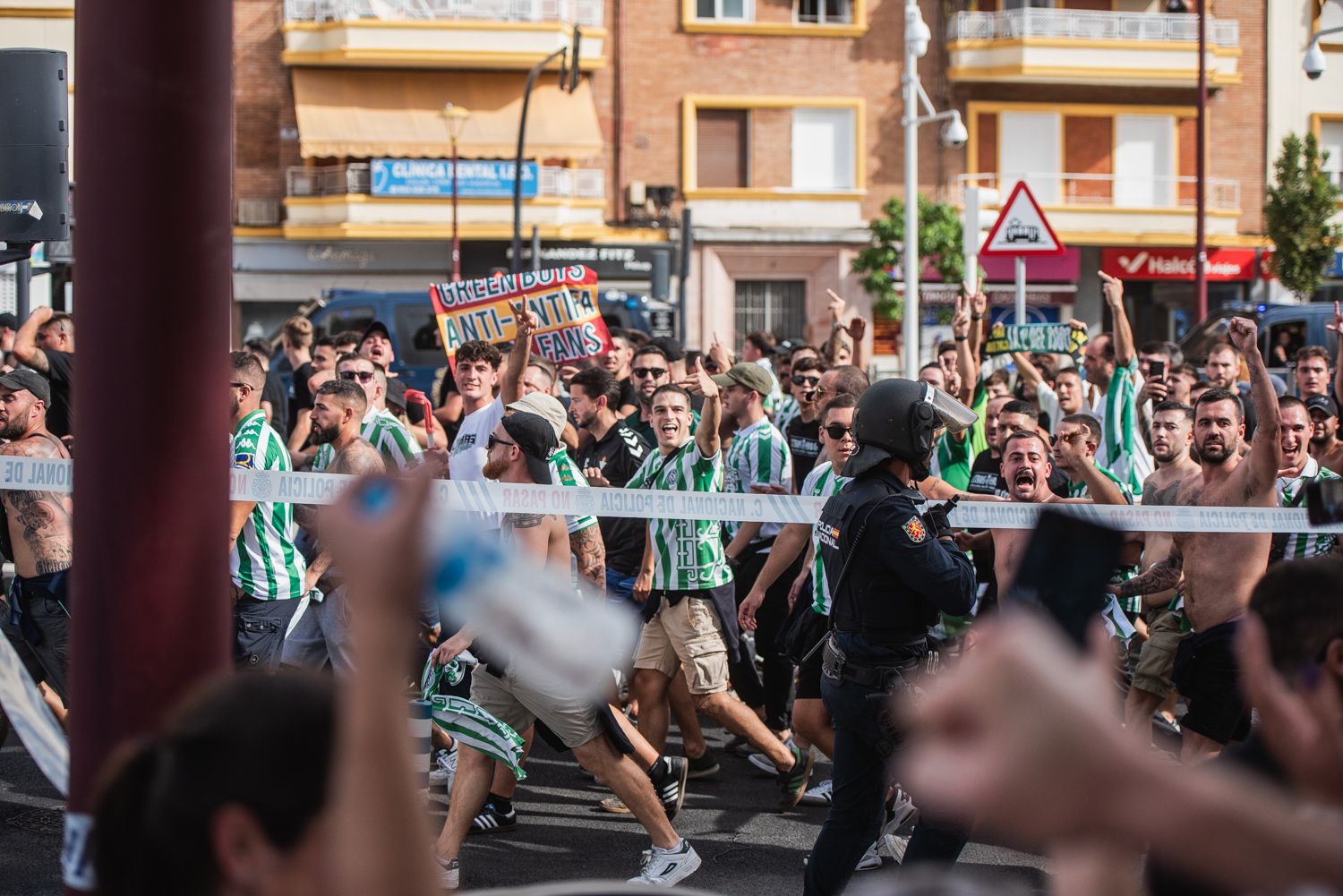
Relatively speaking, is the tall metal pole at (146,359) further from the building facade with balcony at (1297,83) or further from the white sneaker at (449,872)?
the building facade with balcony at (1297,83)

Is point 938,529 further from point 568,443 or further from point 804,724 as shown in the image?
point 568,443

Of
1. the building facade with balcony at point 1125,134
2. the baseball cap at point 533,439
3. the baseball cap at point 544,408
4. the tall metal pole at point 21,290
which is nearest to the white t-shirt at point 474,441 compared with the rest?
the baseball cap at point 544,408

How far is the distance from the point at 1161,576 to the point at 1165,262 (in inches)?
1120

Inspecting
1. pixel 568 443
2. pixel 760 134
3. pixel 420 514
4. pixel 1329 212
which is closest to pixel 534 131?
pixel 760 134

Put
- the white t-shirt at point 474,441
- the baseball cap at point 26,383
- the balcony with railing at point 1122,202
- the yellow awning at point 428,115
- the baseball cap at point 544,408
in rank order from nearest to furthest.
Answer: the baseball cap at point 544,408 < the baseball cap at point 26,383 < the white t-shirt at point 474,441 < the yellow awning at point 428,115 < the balcony with railing at point 1122,202

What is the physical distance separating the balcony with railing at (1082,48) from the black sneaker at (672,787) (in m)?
28.1

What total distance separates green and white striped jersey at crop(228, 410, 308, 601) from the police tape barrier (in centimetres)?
14

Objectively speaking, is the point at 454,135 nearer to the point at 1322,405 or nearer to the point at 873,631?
the point at 1322,405

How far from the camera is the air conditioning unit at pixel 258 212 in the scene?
102ft

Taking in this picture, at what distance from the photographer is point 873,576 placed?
5.10 m

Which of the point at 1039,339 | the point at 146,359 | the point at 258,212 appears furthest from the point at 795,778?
the point at 258,212

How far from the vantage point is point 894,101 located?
1299 inches

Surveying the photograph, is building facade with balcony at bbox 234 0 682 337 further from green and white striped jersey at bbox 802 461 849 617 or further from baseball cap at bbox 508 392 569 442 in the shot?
baseball cap at bbox 508 392 569 442

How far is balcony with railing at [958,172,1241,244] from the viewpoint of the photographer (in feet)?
108
